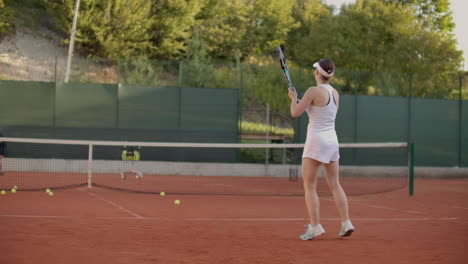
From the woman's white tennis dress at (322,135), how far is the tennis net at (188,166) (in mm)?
7309

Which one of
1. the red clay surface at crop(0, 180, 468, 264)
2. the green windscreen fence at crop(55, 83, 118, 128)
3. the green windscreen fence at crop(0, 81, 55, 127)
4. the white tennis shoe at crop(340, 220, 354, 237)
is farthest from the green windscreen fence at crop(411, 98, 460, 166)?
the white tennis shoe at crop(340, 220, 354, 237)

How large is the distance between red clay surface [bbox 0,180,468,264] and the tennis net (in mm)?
3475

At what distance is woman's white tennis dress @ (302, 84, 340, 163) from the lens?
589cm

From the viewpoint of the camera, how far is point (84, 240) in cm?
567

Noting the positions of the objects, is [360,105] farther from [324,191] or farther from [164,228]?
[164,228]

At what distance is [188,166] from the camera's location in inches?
623

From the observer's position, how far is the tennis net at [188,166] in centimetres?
1411

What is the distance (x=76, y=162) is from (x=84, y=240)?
33.4ft

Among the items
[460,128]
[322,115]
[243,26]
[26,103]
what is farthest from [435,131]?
[243,26]

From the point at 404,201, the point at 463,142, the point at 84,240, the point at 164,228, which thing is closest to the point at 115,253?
the point at 84,240

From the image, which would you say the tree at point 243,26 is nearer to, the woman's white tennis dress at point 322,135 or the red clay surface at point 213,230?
the red clay surface at point 213,230

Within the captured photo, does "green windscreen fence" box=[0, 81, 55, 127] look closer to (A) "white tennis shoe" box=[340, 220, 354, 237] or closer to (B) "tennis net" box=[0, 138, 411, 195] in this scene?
(B) "tennis net" box=[0, 138, 411, 195]

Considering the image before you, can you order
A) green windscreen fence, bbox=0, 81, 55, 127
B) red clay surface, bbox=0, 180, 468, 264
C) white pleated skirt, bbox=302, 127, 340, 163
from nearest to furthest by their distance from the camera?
1. red clay surface, bbox=0, 180, 468, 264
2. white pleated skirt, bbox=302, 127, 340, 163
3. green windscreen fence, bbox=0, 81, 55, 127

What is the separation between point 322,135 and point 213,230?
61.3 inches
